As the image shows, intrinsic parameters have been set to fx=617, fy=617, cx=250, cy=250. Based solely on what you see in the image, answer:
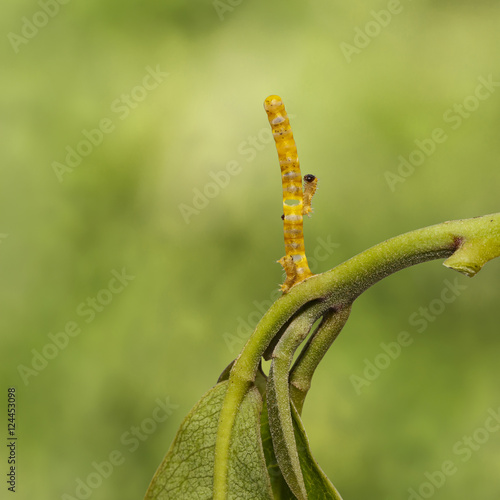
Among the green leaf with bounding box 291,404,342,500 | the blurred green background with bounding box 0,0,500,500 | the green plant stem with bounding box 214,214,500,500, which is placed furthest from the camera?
the blurred green background with bounding box 0,0,500,500

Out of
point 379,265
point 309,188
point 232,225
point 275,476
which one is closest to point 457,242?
point 379,265

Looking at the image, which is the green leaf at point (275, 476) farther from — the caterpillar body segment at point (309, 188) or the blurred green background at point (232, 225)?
the blurred green background at point (232, 225)

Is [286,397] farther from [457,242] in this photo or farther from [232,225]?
[232,225]

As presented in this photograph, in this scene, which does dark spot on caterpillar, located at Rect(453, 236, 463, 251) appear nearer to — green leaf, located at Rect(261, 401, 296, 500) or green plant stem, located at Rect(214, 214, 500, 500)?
green plant stem, located at Rect(214, 214, 500, 500)

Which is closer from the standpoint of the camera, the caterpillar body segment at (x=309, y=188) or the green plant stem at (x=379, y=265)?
the green plant stem at (x=379, y=265)

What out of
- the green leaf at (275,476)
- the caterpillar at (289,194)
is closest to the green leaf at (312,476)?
the green leaf at (275,476)

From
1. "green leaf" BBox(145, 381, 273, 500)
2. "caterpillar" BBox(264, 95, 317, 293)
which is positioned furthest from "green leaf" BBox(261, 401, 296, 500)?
"caterpillar" BBox(264, 95, 317, 293)
